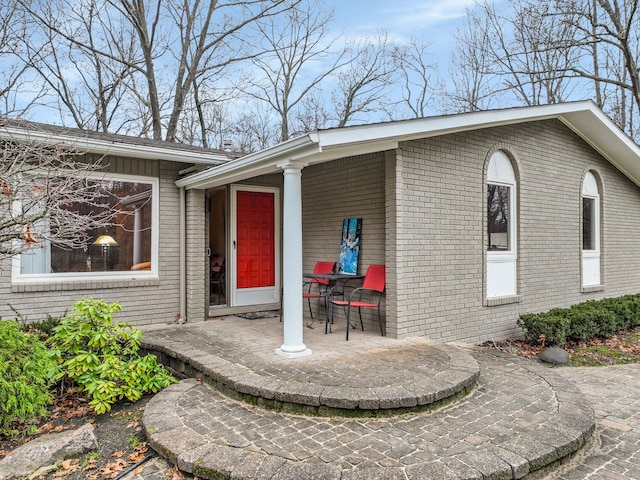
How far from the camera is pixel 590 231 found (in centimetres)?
902

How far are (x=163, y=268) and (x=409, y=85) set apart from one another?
1612cm

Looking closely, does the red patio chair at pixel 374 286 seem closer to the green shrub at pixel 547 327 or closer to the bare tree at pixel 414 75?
the green shrub at pixel 547 327

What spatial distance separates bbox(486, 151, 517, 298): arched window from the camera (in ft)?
22.4

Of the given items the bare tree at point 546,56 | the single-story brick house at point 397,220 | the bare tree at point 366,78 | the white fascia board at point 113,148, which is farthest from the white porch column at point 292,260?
the bare tree at point 366,78

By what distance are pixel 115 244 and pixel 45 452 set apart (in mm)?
3604

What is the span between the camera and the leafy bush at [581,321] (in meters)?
6.44

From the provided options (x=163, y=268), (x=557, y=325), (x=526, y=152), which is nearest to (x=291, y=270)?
(x=163, y=268)

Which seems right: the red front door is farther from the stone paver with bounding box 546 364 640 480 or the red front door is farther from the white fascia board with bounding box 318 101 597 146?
the stone paver with bounding box 546 364 640 480

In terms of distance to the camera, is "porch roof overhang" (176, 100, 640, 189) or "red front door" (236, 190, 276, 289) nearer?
"porch roof overhang" (176, 100, 640, 189)

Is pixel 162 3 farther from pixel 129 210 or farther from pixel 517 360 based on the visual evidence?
pixel 517 360

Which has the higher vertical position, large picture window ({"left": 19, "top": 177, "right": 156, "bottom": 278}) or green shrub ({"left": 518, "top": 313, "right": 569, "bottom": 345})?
large picture window ({"left": 19, "top": 177, "right": 156, "bottom": 278})

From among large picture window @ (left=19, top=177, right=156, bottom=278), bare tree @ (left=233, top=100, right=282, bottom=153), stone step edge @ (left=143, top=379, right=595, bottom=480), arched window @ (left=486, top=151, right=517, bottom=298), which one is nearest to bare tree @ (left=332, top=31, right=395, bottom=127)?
bare tree @ (left=233, top=100, right=282, bottom=153)

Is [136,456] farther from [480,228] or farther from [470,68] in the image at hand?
[470,68]

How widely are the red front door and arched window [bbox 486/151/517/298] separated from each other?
3.77 meters
